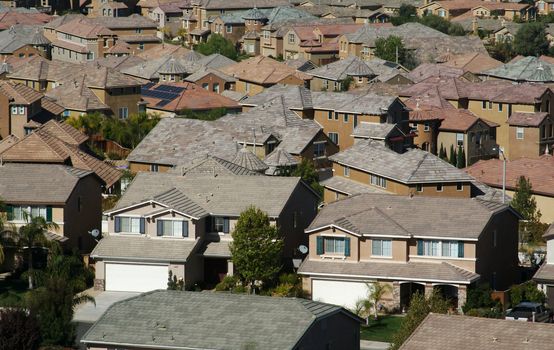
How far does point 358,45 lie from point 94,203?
76.1 m

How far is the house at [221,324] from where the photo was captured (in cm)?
6569

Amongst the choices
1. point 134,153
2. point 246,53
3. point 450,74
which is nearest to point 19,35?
point 246,53

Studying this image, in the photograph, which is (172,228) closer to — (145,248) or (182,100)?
(145,248)

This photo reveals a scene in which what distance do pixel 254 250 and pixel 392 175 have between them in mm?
17216

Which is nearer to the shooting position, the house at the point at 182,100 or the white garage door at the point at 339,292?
the white garage door at the point at 339,292

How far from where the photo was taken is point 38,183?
9088 centimetres

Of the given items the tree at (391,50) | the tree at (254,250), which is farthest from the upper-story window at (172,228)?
the tree at (391,50)

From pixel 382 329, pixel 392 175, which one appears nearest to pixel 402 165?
pixel 392 175

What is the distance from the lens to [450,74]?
14375 cm

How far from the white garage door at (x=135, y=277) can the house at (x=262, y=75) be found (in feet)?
183

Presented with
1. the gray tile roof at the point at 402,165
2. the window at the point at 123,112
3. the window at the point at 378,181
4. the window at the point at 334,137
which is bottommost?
the window at the point at 378,181

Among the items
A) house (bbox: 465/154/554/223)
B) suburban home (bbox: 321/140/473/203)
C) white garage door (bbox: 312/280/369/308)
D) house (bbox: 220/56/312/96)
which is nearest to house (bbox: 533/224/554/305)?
white garage door (bbox: 312/280/369/308)

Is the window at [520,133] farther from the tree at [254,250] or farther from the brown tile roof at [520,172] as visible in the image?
the tree at [254,250]

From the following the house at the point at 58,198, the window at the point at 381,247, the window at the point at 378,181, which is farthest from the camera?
the window at the point at 378,181
